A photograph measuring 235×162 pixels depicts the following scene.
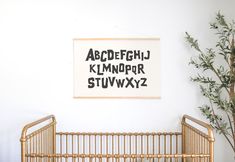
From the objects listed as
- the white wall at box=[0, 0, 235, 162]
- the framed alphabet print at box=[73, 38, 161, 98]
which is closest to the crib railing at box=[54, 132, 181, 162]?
the white wall at box=[0, 0, 235, 162]

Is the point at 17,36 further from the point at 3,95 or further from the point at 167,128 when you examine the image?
the point at 167,128

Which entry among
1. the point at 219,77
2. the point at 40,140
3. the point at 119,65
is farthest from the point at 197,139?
the point at 40,140

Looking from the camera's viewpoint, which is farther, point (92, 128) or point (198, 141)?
point (92, 128)

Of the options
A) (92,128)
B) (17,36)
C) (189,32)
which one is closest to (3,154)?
(92,128)

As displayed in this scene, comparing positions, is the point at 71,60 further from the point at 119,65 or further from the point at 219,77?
the point at 219,77

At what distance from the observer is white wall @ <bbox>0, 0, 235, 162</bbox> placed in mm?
2834

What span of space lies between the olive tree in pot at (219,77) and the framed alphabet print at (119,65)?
383 millimetres

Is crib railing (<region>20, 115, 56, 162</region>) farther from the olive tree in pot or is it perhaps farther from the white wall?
the olive tree in pot

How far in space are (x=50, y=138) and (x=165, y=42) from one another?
139 cm

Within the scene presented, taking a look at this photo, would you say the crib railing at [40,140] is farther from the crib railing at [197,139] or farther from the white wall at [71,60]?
the crib railing at [197,139]

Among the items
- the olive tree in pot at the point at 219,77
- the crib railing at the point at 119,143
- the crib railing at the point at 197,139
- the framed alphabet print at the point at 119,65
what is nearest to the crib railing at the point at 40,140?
the crib railing at the point at 119,143

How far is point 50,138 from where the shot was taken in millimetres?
2734

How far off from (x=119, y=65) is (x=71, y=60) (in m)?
0.46

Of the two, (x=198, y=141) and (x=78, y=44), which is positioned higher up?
(x=78, y=44)
